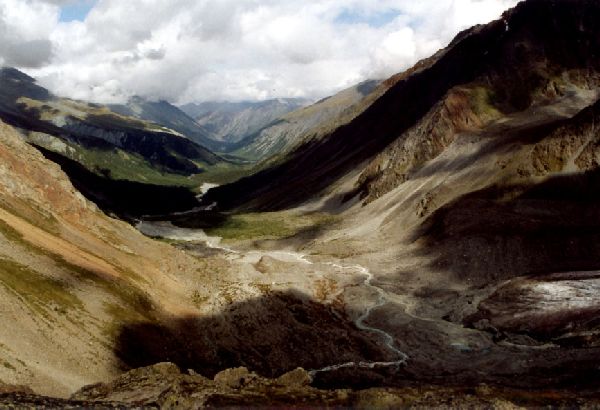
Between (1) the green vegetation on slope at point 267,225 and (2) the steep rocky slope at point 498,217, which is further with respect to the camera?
(1) the green vegetation on slope at point 267,225

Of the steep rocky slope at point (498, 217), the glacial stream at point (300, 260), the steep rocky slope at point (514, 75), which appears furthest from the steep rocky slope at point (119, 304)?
the steep rocky slope at point (514, 75)

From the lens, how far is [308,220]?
163500 millimetres

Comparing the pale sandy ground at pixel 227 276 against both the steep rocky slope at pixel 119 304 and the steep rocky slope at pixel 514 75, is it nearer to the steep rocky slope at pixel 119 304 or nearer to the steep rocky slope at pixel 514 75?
the steep rocky slope at pixel 119 304

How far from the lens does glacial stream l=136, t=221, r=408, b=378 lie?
54.1m

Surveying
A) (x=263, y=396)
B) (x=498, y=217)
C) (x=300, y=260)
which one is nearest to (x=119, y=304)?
(x=263, y=396)

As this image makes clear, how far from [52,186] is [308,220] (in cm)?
10214

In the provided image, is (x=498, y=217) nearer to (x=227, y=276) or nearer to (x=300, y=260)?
(x=300, y=260)

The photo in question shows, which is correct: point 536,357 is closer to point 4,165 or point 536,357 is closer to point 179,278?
point 179,278

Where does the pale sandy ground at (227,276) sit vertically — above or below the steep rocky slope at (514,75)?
below

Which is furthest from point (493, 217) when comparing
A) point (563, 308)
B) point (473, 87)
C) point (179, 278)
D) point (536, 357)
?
point (473, 87)

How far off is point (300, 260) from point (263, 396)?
7858 centimetres

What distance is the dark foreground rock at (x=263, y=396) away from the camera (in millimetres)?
26547

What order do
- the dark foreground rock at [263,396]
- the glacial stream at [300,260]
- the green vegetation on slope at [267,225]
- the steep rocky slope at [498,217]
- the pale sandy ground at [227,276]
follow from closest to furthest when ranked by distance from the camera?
the dark foreground rock at [263,396], the pale sandy ground at [227,276], the glacial stream at [300,260], the steep rocky slope at [498,217], the green vegetation on slope at [267,225]

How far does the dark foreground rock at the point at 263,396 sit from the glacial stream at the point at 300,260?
19886mm
